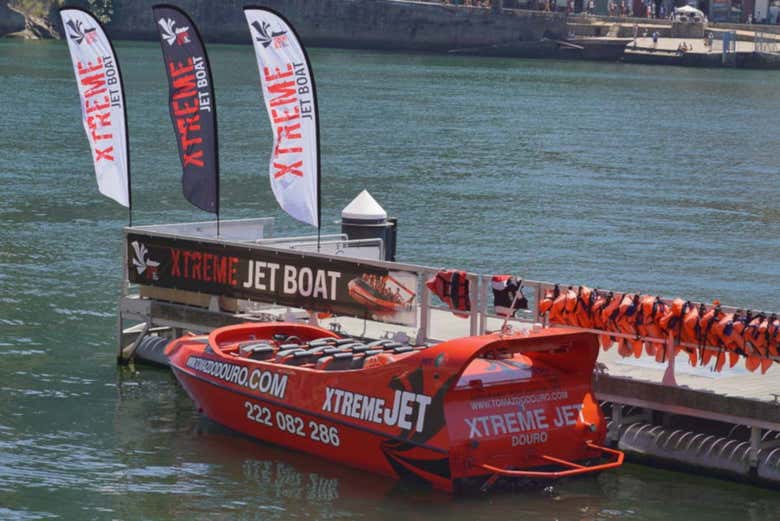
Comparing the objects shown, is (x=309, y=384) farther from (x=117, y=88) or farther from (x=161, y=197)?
(x=161, y=197)

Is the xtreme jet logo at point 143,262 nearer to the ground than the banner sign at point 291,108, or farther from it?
nearer to the ground

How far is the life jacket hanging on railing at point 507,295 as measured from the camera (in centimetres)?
2188

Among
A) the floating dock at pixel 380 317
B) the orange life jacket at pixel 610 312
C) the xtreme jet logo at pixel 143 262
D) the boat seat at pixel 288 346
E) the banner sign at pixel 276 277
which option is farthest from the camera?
the xtreme jet logo at pixel 143 262

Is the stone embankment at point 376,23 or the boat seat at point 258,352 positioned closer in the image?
the boat seat at point 258,352

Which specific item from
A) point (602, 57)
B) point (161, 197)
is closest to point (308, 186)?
point (161, 197)

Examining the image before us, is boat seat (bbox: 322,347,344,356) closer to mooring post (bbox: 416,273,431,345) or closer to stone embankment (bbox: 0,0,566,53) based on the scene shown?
mooring post (bbox: 416,273,431,345)

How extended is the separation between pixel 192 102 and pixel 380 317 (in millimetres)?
5697

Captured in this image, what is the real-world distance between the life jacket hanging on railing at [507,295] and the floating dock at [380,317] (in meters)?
0.14

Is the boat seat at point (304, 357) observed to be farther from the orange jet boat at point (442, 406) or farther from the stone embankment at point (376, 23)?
the stone embankment at point (376, 23)

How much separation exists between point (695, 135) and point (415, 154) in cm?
1920

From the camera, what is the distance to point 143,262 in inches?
1032

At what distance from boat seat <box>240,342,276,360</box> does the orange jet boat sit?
0.16 m

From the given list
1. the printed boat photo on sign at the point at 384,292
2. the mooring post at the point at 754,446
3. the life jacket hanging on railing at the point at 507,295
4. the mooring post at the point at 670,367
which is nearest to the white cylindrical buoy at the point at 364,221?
the printed boat photo on sign at the point at 384,292

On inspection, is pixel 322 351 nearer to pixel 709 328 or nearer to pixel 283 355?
→ pixel 283 355
